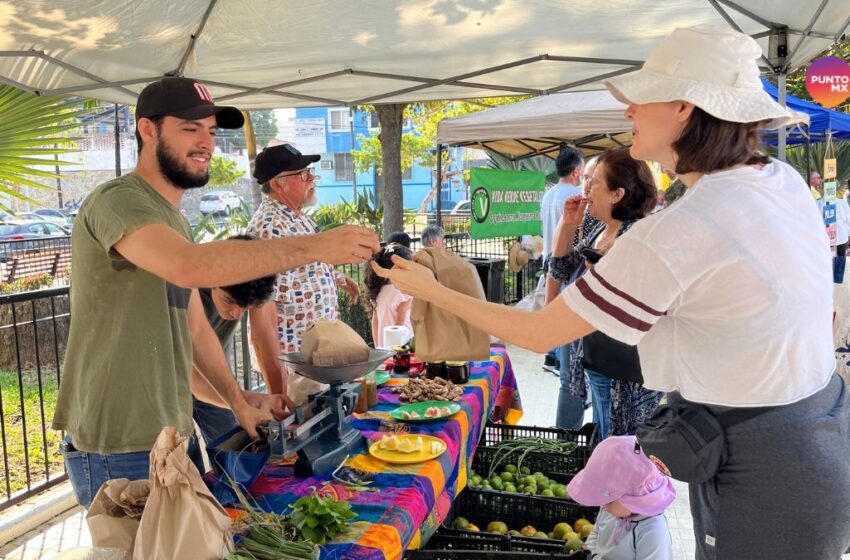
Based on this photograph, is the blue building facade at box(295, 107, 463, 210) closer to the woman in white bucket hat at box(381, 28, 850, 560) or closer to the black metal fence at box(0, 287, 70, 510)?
the black metal fence at box(0, 287, 70, 510)

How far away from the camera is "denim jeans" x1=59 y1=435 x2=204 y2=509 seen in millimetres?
2209

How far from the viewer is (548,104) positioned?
23.9 feet

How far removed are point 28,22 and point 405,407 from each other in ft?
8.39

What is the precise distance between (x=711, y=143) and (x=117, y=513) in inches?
68.8

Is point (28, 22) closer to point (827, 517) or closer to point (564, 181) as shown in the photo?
point (827, 517)

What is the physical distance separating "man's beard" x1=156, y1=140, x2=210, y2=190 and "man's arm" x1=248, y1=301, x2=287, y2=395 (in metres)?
1.17

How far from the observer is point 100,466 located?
2.24 meters

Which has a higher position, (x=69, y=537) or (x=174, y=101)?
(x=174, y=101)

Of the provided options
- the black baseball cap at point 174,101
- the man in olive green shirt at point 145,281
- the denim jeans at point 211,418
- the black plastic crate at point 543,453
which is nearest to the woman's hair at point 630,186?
the black plastic crate at point 543,453

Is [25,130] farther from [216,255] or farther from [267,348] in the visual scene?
[216,255]

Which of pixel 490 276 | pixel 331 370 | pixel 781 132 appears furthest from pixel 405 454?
pixel 490 276

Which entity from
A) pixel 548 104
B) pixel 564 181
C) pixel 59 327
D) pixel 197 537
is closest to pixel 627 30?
pixel 564 181

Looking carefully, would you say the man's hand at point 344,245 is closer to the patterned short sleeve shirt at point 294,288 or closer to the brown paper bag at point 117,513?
the brown paper bag at point 117,513

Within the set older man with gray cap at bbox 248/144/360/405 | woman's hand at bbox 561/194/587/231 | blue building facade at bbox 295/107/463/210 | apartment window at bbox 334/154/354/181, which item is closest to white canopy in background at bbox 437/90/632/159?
woman's hand at bbox 561/194/587/231
